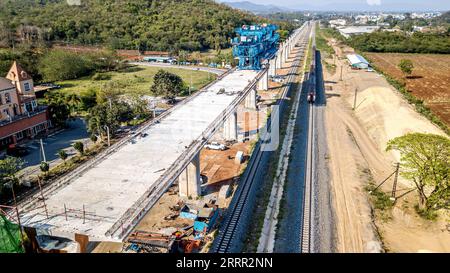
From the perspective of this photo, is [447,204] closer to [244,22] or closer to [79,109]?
[79,109]

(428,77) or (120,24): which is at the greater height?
(120,24)

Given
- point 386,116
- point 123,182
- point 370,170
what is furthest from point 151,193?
point 386,116

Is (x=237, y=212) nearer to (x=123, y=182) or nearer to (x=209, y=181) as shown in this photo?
(x=209, y=181)

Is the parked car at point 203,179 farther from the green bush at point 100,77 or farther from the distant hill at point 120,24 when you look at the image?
the distant hill at point 120,24

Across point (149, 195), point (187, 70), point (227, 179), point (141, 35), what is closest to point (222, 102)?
point (227, 179)

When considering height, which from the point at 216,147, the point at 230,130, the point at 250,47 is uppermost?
the point at 250,47

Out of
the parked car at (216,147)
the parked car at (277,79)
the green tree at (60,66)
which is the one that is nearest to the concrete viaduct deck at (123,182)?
the parked car at (216,147)
